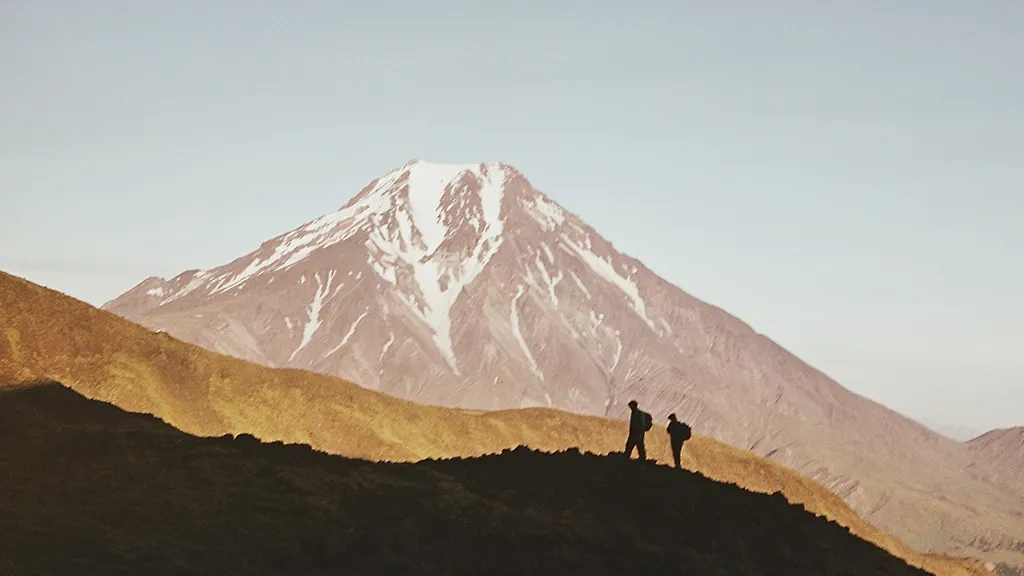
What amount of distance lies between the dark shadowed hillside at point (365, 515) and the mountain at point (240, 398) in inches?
601

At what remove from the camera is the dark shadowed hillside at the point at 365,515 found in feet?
93.2

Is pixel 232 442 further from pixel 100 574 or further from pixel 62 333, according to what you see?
pixel 62 333

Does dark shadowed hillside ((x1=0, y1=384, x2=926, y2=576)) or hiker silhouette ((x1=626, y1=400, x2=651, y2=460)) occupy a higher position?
hiker silhouette ((x1=626, y1=400, x2=651, y2=460))

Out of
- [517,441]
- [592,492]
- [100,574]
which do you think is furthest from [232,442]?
[517,441]

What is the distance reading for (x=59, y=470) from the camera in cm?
3412

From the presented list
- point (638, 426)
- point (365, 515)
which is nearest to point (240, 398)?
point (638, 426)

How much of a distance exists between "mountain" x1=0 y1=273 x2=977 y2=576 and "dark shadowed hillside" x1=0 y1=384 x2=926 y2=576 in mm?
15263

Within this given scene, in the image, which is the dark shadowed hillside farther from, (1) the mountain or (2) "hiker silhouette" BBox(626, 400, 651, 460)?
(1) the mountain

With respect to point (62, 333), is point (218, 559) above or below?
below

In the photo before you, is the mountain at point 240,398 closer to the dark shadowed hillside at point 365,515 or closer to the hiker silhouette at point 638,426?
the dark shadowed hillside at point 365,515

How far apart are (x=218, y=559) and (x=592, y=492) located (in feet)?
39.8

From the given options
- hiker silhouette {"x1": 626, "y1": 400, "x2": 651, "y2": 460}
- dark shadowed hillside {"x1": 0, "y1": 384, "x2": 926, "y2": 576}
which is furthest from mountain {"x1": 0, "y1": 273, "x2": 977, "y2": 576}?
hiker silhouette {"x1": 626, "y1": 400, "x2": 651, "y2": 460}

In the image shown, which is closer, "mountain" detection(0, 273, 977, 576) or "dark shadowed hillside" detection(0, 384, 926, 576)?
"dark shadowed hillside" detection(0, 384, 926, 576)

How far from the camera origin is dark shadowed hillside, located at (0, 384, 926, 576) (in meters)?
28.4
